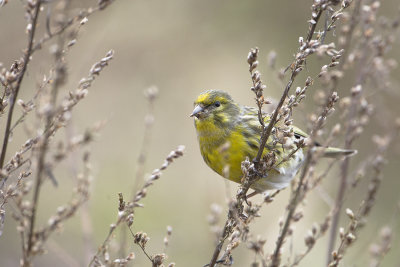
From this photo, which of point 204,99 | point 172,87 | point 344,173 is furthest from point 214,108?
point 172,87

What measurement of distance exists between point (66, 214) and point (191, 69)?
8544 millimetres

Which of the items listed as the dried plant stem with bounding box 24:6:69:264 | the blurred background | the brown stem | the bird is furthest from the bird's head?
the blurred background

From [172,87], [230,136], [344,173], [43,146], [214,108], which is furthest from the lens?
[172,87]

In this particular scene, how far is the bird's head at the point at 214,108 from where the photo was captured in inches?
154

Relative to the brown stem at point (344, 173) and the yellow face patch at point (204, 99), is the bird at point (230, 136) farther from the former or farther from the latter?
the brown stem at point (344, 173)

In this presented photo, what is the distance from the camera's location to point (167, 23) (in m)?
9.66

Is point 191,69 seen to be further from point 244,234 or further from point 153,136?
point 244,234

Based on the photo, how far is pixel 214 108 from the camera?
3990 millimetres

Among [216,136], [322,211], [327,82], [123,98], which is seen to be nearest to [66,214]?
[327,82]

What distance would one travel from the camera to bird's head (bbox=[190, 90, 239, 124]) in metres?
3.92

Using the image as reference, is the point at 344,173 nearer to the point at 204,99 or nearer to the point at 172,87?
the point at 204,99

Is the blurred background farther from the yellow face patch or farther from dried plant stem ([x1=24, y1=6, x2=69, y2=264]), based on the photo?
dried plant stem ([x1=24, y1=6, x2=69, y2=264])

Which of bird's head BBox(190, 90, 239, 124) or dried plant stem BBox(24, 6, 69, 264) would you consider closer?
dried plant stem BBox(24, 6, 69, 264)

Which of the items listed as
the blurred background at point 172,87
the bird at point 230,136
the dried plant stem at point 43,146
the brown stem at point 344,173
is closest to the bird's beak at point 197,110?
the bird at point 230,136
